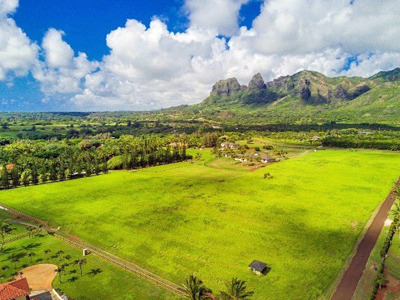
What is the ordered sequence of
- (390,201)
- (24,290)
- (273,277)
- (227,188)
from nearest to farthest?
(24,290)
(273,277)
(390,201)
(227,188)

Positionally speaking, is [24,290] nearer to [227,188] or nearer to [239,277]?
[239,277]

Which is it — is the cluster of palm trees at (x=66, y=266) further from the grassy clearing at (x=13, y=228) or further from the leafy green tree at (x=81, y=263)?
the grassy clearing at (x=13, y=228)

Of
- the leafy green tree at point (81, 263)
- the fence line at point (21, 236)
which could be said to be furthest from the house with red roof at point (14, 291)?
the fence line at point (21, 236)

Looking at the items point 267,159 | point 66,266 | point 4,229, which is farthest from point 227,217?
point 267,159

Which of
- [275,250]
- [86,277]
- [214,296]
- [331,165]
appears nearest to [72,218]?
[86,277]

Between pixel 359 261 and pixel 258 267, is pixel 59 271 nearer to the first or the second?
pixel 258 267
